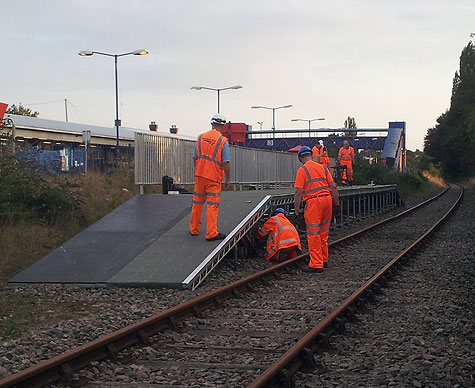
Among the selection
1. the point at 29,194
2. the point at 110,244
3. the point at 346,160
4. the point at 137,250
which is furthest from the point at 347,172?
the point at 137,250

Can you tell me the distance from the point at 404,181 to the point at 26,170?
134 ft

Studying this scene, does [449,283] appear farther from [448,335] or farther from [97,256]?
[97,256]

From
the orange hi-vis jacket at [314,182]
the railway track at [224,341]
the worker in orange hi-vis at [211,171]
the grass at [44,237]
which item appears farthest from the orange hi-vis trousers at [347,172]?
the railway track at [224,341]

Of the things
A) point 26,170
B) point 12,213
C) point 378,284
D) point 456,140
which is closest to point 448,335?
point 378,284

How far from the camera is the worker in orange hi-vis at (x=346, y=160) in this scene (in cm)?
2317

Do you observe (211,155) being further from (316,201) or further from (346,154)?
(346,154)

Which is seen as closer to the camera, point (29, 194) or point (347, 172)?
point (29, 194)

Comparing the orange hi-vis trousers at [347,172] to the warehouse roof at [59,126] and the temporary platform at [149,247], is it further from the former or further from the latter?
the warehouse roof at [59,126]

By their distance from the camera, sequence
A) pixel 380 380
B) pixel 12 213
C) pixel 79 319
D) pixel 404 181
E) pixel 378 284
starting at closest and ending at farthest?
pixel 380 380
pixel 79 319
pixel 378 284
pixel 12 213
pixel 404 181

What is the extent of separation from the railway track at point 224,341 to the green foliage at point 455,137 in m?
55.6

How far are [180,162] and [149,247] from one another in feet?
20.0

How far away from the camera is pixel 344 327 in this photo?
22.6 ft

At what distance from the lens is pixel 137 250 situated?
10.7m

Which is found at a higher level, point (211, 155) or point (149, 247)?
point (211, 155)
